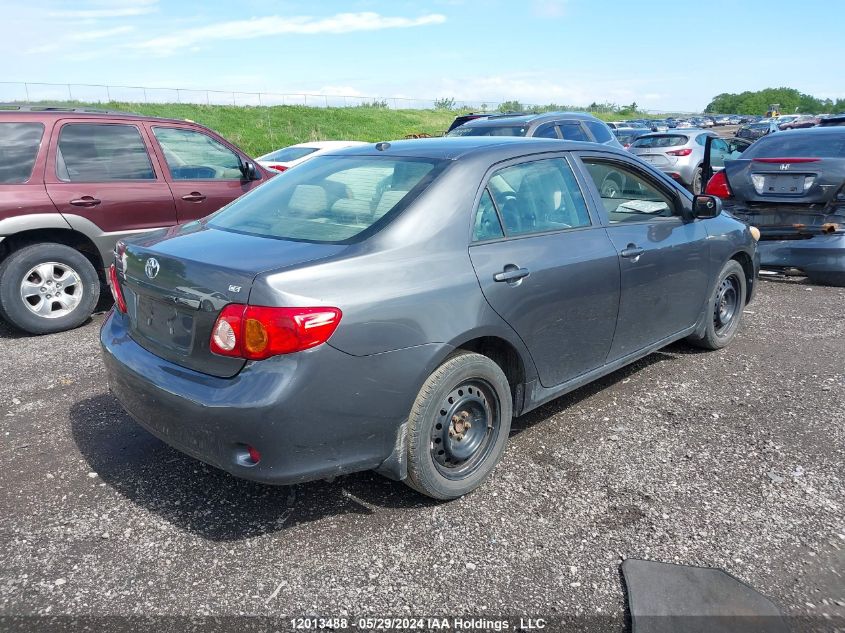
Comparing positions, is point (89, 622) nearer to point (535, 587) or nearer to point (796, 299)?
point (535, 587)

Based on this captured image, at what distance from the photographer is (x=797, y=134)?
7.80 m

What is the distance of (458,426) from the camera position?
3.30 m

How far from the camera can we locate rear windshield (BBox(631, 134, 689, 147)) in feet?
48.6

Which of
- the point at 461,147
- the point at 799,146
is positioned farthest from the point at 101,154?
the point at 799,146

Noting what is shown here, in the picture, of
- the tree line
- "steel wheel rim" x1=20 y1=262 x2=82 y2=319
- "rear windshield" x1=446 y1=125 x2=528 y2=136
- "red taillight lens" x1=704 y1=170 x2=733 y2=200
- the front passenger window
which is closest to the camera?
the front passenger window

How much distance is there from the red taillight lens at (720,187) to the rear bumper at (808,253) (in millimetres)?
676

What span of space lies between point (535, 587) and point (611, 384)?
2.35 meters

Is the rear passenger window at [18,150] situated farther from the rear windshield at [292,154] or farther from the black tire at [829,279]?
the rear windshield at [292,154]

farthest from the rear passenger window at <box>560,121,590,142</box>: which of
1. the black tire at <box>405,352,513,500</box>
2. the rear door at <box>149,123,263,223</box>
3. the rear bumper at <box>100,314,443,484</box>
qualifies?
the rear bumper at <box>100,314,443,484</box>

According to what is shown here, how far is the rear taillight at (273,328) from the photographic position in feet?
8.68

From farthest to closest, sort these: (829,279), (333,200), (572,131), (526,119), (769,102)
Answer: (769,102) → (572,131) → (526,119) → (829,279) → (333,200)

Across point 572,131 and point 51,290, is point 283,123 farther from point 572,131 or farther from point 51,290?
point 51,290

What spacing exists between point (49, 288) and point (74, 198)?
81 cm

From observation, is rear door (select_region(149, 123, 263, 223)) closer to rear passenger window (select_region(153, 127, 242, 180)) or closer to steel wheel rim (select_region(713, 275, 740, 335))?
rear passenger window (select_region(153, 127, 242, 180))
